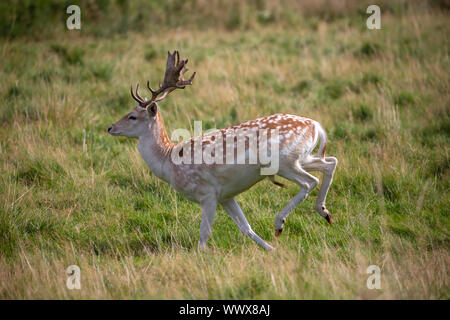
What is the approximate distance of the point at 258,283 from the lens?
3898 mm

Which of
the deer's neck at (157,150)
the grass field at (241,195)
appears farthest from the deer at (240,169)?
the grass field at (241,195)

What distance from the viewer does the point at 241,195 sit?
581 cm

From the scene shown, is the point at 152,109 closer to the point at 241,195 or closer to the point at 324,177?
the point at 241,195

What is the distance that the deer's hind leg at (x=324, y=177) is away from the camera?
4.97 m

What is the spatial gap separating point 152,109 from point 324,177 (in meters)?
1.75

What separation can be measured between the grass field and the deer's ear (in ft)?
3.21

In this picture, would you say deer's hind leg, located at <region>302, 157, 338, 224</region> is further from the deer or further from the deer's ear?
the deer's ear

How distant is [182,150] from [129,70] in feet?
16.7

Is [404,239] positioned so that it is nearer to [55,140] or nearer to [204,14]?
[55,140]

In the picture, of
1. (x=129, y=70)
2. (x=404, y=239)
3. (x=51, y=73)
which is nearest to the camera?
(x=404, y=239)

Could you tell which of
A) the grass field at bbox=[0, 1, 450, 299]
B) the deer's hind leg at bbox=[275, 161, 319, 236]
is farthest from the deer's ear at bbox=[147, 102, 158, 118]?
the deer's hind leg at bbox=[275, 161, 319, 236]
